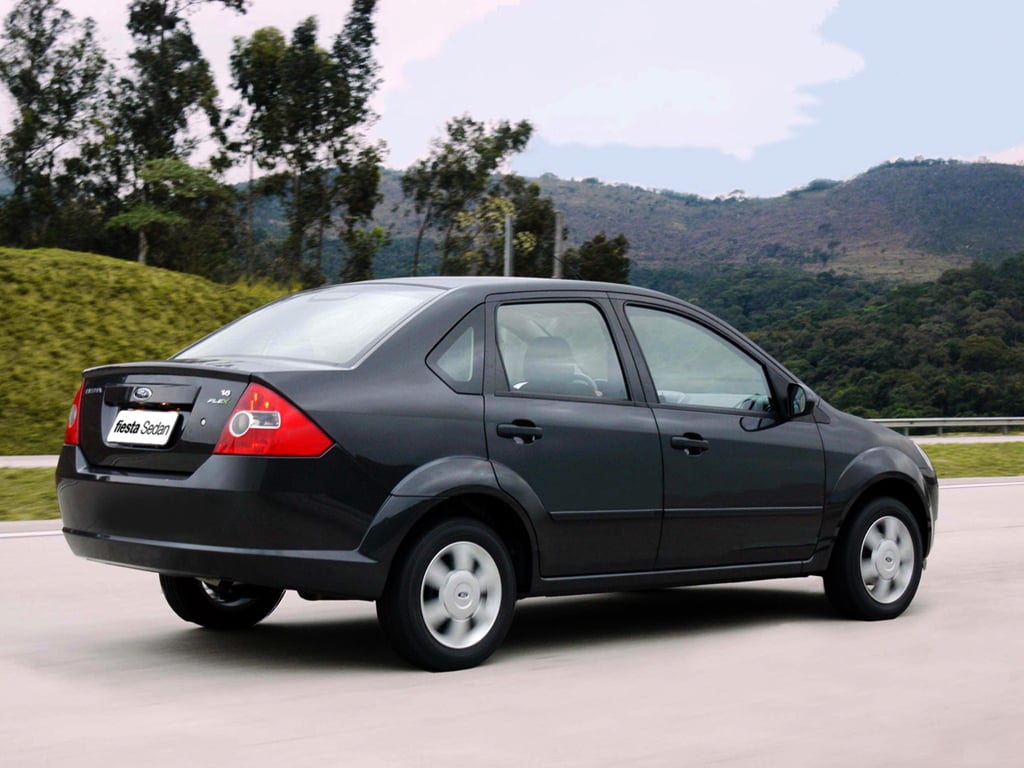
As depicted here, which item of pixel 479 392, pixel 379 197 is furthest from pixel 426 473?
pixel 379 197

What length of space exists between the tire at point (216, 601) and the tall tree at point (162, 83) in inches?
2141

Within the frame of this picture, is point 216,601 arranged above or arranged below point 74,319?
below

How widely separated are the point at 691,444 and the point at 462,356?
4.25ft

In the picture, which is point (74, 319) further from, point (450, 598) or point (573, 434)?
point (450, 598)

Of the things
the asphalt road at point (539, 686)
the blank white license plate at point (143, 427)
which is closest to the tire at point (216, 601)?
the asphalt road at point (539, 686)

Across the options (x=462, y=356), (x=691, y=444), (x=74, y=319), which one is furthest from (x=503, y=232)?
(x=462, y=356)

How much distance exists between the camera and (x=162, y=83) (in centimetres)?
5953

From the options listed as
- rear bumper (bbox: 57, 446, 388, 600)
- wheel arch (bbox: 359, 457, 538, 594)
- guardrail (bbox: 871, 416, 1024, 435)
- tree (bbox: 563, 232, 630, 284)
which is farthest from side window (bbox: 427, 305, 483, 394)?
tree (bbox: 563, 232, 630, 284)

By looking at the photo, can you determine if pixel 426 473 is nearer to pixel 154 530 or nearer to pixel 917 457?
pixel 154 530

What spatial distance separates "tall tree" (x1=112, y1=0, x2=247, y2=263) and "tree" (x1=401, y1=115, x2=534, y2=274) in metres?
10.6

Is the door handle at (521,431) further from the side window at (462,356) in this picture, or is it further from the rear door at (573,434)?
the side window at (462,356)

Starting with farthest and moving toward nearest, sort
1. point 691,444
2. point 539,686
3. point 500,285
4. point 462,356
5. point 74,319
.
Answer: point 74,319, point 691,444, point 500,285, point 462,356, point 539,686

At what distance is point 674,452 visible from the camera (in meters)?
6.89

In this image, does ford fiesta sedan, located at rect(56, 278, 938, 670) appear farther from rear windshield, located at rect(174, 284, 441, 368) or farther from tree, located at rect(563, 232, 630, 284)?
tree, located at rect(563, 232, 630, 284)
